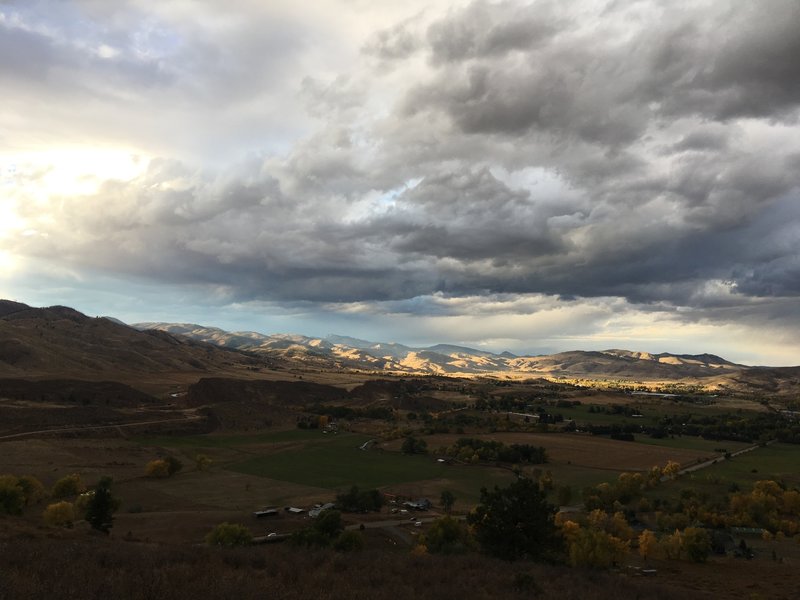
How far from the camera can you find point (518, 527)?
46.9 m

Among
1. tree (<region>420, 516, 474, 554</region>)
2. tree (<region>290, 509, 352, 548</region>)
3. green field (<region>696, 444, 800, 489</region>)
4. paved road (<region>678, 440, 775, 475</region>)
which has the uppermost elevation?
tree (<region>290, 509, 352, 548</region>)

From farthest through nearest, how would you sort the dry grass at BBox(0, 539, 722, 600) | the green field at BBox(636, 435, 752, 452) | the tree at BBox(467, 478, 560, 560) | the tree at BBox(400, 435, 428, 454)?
the green field at BBox(636, 435, 752, 452) → the tree at BBox(400, 435, 428, 454) → the tree at BBox(467, 478, 560, 560) → the dry grass at BBox(0, 539, 722, 600)

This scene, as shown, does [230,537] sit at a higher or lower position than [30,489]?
higher

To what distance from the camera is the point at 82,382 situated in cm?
17750

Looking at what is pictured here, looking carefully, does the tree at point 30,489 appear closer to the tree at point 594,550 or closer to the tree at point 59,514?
the tree at point 59,514

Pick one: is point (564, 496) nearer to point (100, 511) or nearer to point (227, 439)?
point (100, 511)

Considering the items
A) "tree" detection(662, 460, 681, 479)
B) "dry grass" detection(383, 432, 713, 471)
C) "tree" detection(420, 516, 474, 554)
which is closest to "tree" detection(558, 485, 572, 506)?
"dry grass" detection(383, 432, 713, 471)

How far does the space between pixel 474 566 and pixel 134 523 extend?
53517 mm

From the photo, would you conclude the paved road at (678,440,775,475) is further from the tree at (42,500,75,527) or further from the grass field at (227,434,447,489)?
the tree at (42,500,75,527)

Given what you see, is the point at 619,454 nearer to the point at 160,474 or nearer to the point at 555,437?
the point at 555,437

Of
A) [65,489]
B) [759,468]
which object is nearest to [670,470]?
[759,468]

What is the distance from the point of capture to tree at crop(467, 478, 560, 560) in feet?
151

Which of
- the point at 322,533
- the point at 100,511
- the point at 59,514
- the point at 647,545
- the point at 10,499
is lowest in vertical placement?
the point at 647,545

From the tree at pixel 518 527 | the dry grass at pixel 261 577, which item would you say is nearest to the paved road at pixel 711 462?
the tree at pixel 518 527
